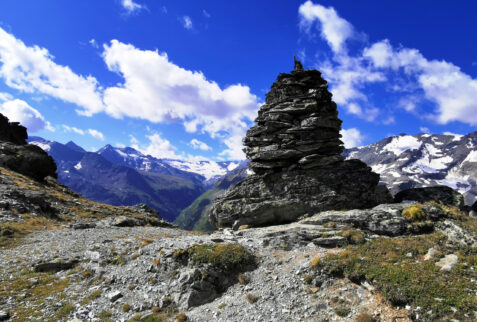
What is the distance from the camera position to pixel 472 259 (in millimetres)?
16156

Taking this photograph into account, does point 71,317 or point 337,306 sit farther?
point 71,317

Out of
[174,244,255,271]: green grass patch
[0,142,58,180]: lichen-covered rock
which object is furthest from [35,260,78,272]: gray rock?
[0,142,58,180]: lichen-covered rock

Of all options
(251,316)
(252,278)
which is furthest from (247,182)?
(251,316)

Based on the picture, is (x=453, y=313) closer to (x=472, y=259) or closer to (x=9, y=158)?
(x=472, y=259)

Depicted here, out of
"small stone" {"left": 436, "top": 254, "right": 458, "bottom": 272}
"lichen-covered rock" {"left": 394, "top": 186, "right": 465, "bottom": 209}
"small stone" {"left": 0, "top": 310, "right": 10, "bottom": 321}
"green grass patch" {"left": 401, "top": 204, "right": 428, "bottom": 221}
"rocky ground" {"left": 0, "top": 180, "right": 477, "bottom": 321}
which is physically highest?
"lichen-covered rock" {"left": 394, "top": 186, "right": 465, "bottom": 209}

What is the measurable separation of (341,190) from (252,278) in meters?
18.3

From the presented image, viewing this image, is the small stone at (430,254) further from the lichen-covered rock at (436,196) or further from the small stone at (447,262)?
the lichen-covered rock at (436,196)

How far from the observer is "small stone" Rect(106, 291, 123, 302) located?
60.5ft

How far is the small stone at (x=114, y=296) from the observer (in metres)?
18.5

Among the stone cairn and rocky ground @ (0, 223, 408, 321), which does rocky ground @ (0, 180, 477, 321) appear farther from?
the stone cairn

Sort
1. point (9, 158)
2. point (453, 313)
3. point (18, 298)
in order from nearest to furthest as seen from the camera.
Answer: point (453, 313) → point (18, 298) → point (9, 158)

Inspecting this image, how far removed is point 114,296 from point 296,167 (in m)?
25.3

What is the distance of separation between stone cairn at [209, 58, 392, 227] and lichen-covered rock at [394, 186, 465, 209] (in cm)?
291

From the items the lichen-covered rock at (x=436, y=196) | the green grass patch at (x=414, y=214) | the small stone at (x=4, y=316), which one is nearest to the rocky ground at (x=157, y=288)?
Result: the small stone at (x=4, y=316)
